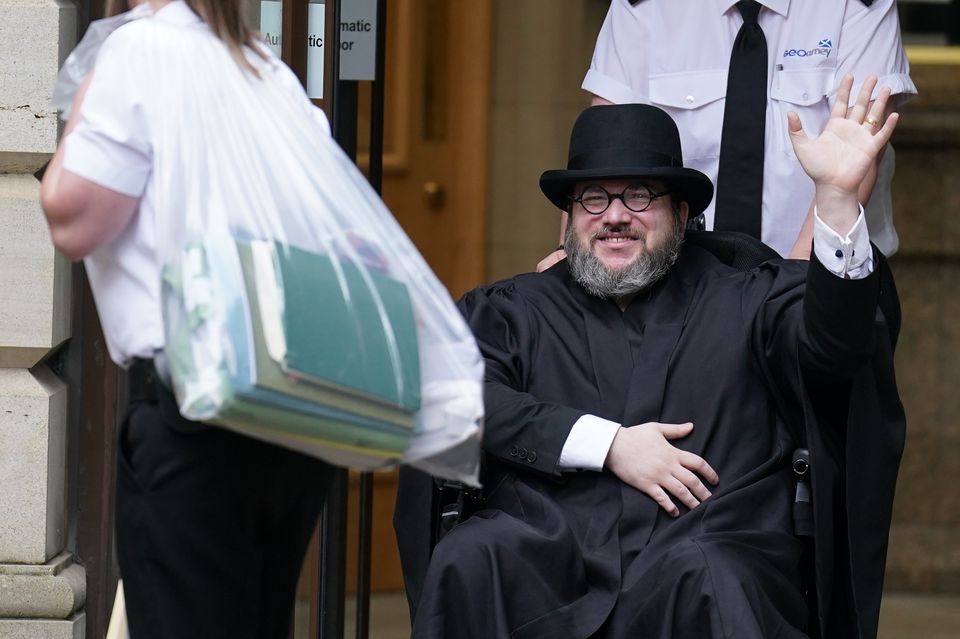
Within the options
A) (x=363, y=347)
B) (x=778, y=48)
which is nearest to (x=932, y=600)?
(x=778, y=48)

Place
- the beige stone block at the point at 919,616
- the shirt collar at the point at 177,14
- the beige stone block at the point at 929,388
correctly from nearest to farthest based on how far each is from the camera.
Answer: the shirt collar at the point at 177,14, the beige stone block at the point at 919,616, the beige stone block at the point at 929,388

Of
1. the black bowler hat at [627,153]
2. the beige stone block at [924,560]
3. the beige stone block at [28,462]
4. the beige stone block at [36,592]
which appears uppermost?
the black bowler hat at [627,153]

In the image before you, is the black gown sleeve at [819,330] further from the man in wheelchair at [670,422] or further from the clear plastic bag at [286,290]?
the clear plastic bag at [286,290]

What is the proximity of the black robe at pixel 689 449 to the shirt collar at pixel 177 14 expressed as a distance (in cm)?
127

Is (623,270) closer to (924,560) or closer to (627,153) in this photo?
(627,153)

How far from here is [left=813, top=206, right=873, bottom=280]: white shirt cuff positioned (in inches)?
128

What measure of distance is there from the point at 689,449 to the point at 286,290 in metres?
1.45

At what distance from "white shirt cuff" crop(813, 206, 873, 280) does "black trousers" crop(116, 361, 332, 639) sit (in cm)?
124

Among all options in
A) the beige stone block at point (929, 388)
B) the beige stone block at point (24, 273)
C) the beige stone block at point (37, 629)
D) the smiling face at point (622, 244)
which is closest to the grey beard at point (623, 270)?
the smiling face at point (622, 244)

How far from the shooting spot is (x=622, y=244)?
3.71 metres

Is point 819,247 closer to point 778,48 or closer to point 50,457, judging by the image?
point 778,48

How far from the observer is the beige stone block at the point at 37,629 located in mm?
3963

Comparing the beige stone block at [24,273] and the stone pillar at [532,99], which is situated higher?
the stone pillar at [532,99]

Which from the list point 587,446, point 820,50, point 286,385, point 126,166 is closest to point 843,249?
point 587,446
